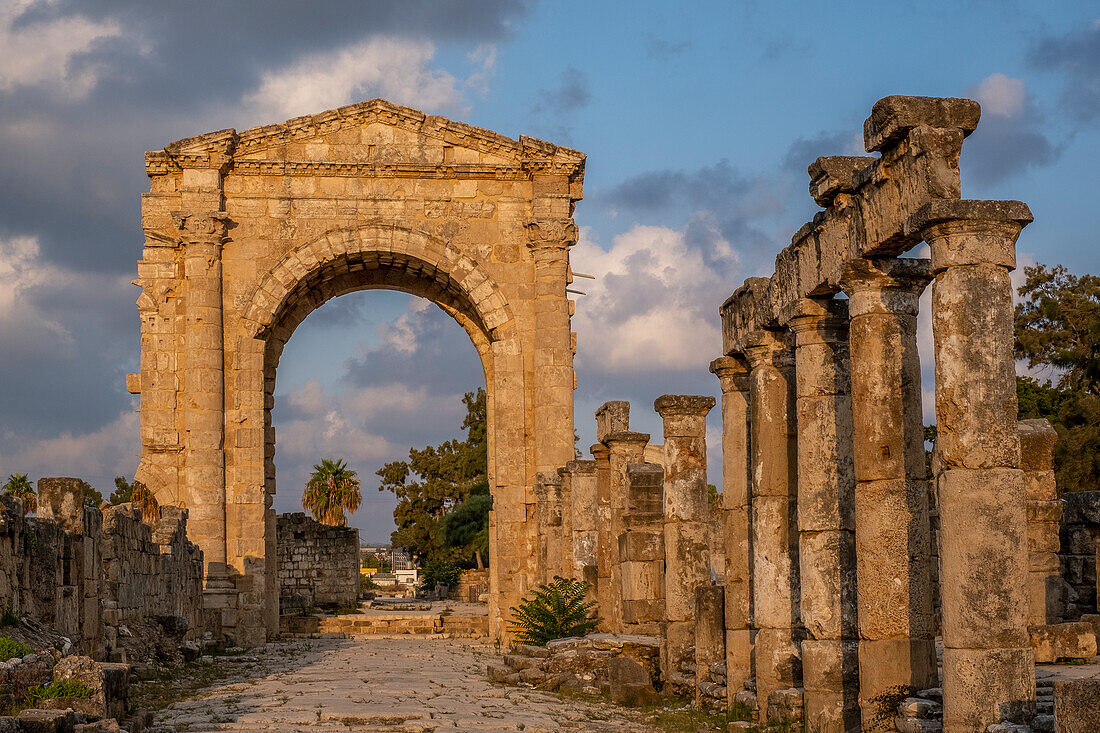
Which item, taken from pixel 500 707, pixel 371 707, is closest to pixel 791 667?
pixel 500 707

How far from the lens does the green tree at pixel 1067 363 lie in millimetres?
31297

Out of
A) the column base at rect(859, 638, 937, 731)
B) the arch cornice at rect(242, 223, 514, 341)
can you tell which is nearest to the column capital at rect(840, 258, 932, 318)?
the column base at rect(859, 638, 937, 731)

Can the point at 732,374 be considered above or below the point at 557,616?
above

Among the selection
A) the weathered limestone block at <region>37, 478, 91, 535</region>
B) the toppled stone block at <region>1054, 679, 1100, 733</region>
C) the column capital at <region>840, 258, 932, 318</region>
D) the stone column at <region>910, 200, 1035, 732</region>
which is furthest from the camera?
the weathered limestone block at <region>37, 478, 91, 535</region>

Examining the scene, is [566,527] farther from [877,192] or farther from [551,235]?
[877,192]

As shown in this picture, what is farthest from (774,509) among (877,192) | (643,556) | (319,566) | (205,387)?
(319,566)

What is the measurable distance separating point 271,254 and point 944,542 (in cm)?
1874

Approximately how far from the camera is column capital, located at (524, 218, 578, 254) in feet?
80.9

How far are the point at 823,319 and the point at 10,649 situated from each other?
6.43 meters

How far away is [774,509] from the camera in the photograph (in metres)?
11.5

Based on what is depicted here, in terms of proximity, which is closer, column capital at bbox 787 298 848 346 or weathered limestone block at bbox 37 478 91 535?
column capital at bbox 787 298 848 346

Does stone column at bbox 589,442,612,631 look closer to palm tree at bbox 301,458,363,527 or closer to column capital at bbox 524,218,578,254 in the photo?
column capital at bbox 524,218,578,254

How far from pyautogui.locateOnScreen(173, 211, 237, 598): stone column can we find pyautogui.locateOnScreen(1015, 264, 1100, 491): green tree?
18604mm

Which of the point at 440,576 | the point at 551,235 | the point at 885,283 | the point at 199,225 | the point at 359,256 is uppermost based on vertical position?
the point at 199,225
